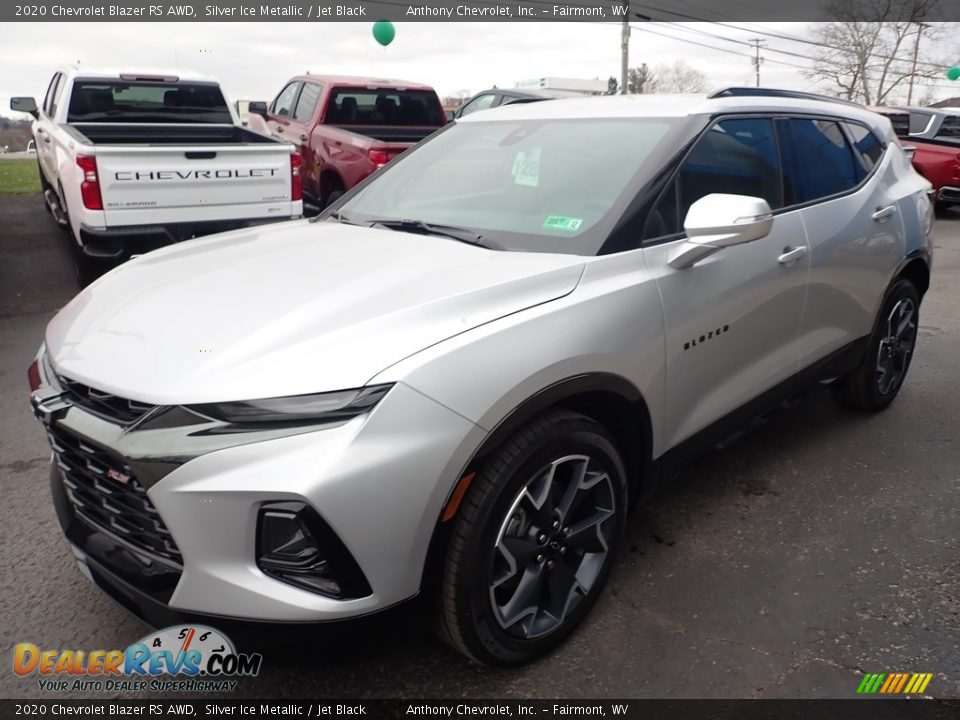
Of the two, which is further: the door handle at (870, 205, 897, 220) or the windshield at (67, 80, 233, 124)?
the windshield at (67, 80, 233, 124)

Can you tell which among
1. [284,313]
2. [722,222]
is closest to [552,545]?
[284,313]

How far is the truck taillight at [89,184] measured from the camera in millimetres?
5957

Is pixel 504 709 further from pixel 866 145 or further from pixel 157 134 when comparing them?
pixel 157 134

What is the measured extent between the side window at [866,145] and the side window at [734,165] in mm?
962

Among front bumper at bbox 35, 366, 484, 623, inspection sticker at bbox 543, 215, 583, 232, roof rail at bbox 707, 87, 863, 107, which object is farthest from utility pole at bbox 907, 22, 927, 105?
front bumper at bbox 35, 366, 484, 623

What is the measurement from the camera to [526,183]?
3.04 metres

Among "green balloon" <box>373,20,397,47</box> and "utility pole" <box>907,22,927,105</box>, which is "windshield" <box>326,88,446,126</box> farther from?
"utility pole" <box>907,22,927,105</box>

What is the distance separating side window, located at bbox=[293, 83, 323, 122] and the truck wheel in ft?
24.9

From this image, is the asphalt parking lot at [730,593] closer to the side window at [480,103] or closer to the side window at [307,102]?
the side window at [307,102]

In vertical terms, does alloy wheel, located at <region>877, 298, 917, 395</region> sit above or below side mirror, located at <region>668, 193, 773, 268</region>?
below

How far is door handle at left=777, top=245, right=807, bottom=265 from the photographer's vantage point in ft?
10.5

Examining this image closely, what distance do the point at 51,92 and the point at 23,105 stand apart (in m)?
0.37

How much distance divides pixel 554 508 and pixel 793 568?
1206 millimetres

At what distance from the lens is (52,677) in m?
2.38
